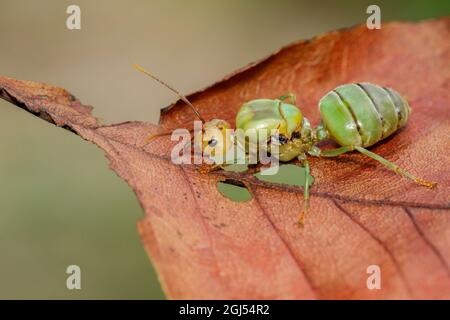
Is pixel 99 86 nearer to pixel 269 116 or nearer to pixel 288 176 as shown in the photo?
pixel 269 116

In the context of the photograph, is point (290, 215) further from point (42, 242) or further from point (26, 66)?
point (26, 66)

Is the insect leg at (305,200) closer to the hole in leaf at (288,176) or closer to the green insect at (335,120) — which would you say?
the hole in leaf at (288,176)

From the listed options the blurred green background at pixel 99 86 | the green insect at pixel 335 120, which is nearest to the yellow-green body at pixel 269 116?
the green insect at pixel 335 120

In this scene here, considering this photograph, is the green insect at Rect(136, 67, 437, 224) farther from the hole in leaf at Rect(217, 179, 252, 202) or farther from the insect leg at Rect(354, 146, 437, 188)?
the hole in leaf at Rect(217, 179, 252, 202)

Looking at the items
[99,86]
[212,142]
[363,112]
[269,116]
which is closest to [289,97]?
[269,116]

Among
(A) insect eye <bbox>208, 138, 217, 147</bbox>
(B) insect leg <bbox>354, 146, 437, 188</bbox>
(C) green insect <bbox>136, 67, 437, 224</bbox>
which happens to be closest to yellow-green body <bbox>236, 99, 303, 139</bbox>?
(C) green insect <bbox>136, 67, 437, 224</bbox>
